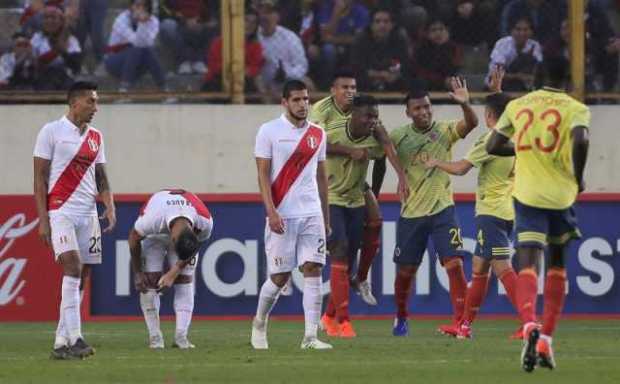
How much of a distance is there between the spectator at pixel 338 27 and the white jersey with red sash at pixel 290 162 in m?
6.71

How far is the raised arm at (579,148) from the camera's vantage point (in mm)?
10258

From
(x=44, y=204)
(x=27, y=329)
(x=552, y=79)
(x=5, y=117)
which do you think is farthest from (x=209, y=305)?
(x=552, y=79)

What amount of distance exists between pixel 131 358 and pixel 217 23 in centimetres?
810

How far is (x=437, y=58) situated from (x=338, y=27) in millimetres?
1219

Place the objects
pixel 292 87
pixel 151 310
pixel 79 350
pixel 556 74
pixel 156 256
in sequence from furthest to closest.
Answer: pixel 156 256 → pixel 151 310 → pixel 292 87 → pixel 79 350 → pixel 556 74

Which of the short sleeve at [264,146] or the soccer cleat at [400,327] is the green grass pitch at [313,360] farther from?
the short sleeve at [264,146]

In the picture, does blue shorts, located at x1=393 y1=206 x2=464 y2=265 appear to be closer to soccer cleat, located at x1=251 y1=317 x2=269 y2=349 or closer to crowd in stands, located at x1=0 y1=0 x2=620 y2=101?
soccer cleat, located at x1=251 y1=317 x2=269 y2=349

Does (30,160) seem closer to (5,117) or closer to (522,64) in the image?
(5,117)

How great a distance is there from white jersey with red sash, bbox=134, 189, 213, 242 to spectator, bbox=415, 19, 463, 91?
22.1 ft

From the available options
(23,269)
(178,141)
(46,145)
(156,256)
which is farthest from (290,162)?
(178,141)

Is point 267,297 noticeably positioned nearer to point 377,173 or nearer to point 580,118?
point 377,173

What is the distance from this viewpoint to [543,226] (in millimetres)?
10539

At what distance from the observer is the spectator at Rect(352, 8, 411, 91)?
19.2 m

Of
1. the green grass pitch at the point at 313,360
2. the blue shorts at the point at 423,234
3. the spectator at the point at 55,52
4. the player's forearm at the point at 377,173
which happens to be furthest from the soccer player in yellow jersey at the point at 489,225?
the spectator at the point at 55,52
